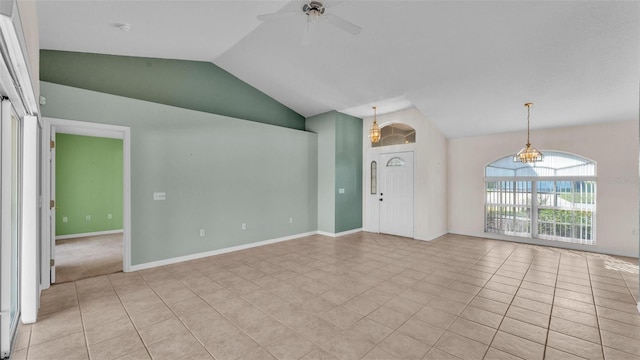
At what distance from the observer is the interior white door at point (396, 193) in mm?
6562

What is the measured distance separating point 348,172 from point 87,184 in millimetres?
6564

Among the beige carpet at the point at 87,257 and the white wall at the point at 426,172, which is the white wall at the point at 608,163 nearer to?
the white wall at the point at 426,172

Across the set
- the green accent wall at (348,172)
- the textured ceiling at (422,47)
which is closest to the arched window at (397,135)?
the green accent wall at (348,172)

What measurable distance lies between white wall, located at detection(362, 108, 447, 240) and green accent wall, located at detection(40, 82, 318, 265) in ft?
8.18

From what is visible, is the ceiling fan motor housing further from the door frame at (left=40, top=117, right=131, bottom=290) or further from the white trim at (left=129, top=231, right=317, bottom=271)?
the white trim at (left=129, top=231, right=317, bottom=271)

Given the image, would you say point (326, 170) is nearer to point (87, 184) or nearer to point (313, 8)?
point (313, 8)

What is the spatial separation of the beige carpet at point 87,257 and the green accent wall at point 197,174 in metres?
0.65

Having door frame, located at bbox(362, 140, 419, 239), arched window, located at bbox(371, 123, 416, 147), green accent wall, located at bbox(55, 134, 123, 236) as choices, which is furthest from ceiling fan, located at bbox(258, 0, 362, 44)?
green accent wall, located at bbox(55, 134, 123, 236)

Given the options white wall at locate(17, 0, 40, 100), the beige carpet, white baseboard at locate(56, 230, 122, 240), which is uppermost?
white wall at locate(17, 0, 40, 100)

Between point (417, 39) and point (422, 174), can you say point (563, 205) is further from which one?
point (417, 39)

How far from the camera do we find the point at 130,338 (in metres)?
2.39

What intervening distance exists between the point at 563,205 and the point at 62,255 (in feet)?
32.8

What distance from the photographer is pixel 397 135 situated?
22.5 feet

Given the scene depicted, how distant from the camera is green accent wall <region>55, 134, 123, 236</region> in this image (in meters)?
6.41
